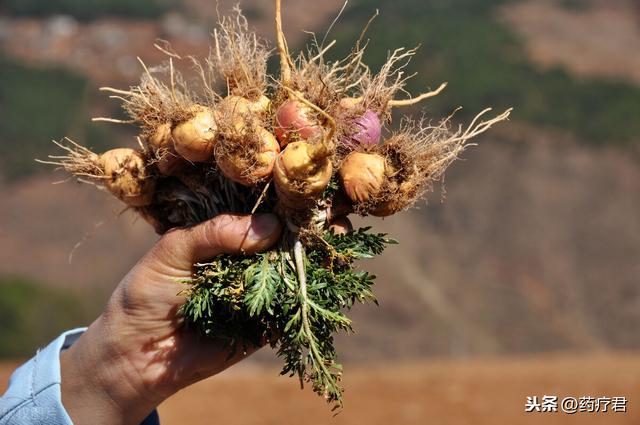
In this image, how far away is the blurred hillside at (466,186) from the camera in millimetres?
17719

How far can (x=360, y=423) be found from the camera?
325 inches

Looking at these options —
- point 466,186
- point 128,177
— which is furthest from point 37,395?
point 466,186

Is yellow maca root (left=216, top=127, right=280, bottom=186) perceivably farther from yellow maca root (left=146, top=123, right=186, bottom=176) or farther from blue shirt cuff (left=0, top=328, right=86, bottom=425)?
blue shirt cuff (left=0, top=328, right=86, bottom=425)

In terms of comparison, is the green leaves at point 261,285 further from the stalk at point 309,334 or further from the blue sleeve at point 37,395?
the blue sleeve at point 37,395

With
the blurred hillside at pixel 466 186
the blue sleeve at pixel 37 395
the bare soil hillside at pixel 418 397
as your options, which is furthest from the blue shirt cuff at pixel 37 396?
the blurred hillside at pixel 466 186

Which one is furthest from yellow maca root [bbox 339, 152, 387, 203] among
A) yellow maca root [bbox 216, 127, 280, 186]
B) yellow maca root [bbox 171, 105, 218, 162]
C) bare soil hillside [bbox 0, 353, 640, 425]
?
bare soil hillside [bbox 0, 353, 640, 425]

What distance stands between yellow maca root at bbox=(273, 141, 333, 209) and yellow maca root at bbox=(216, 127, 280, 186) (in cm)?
4

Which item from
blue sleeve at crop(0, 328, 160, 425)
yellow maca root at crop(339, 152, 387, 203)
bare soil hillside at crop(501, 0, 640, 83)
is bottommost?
blue sleeve at crop(0, 328, 160, 425)

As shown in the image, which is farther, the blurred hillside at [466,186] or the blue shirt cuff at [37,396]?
the blurred hillside at [466,186]

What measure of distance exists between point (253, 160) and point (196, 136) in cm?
14

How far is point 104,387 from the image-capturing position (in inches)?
79.4

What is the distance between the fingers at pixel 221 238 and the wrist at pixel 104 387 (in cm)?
26

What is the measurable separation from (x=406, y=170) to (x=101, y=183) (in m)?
0.81

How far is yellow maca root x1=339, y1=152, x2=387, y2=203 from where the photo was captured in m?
1.95
